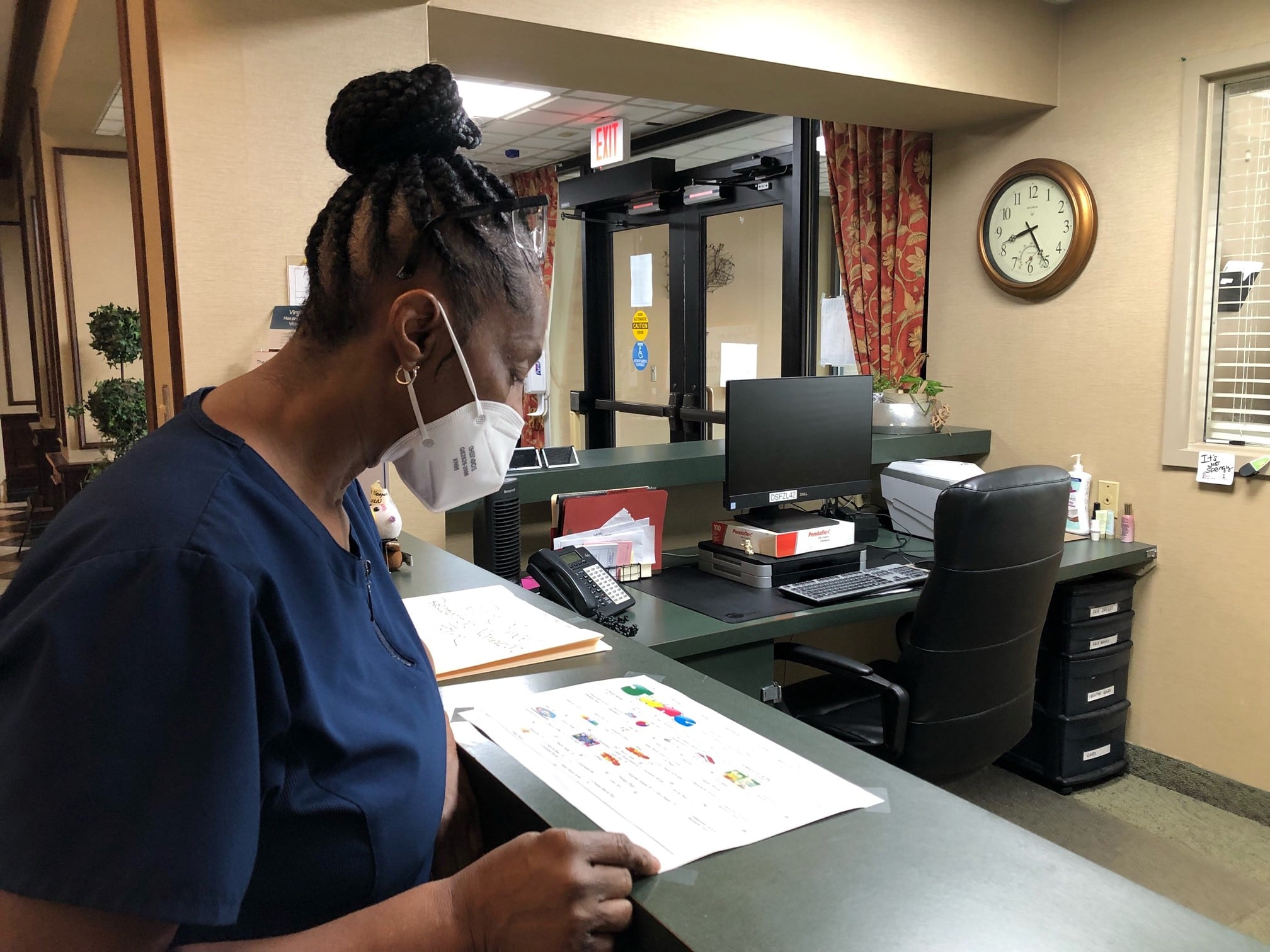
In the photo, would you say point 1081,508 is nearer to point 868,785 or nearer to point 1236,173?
point 1236,173

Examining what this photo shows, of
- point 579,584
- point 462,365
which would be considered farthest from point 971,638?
point 462,365

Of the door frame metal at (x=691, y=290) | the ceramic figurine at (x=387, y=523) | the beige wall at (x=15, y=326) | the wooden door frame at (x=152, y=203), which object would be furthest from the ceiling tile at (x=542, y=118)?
the beige wall at (x=15, y=326)

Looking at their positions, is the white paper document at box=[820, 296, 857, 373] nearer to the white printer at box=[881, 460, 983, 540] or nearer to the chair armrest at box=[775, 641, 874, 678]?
the white printer at box=[881, 460, 983, 540]

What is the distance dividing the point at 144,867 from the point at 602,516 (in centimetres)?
182

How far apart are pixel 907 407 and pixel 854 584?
4.00ft

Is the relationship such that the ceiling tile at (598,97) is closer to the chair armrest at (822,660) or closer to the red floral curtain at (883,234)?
the red floral curtain at (883,234)

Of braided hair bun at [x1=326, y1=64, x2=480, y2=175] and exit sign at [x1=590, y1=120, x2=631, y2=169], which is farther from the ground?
exit sign at [x1=590, y1=120, x2=631, y2=169]

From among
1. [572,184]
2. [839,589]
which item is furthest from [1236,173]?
[572,184]

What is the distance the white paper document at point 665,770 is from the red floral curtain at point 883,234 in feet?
9.04

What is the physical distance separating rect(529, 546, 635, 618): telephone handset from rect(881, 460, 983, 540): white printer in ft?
4.05

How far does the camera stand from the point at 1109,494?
301 cm

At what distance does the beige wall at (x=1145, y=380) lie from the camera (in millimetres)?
2717

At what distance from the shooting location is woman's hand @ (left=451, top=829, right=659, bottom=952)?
0.69 meters

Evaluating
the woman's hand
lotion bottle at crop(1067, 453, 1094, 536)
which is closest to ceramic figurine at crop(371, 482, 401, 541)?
the woman's hand
